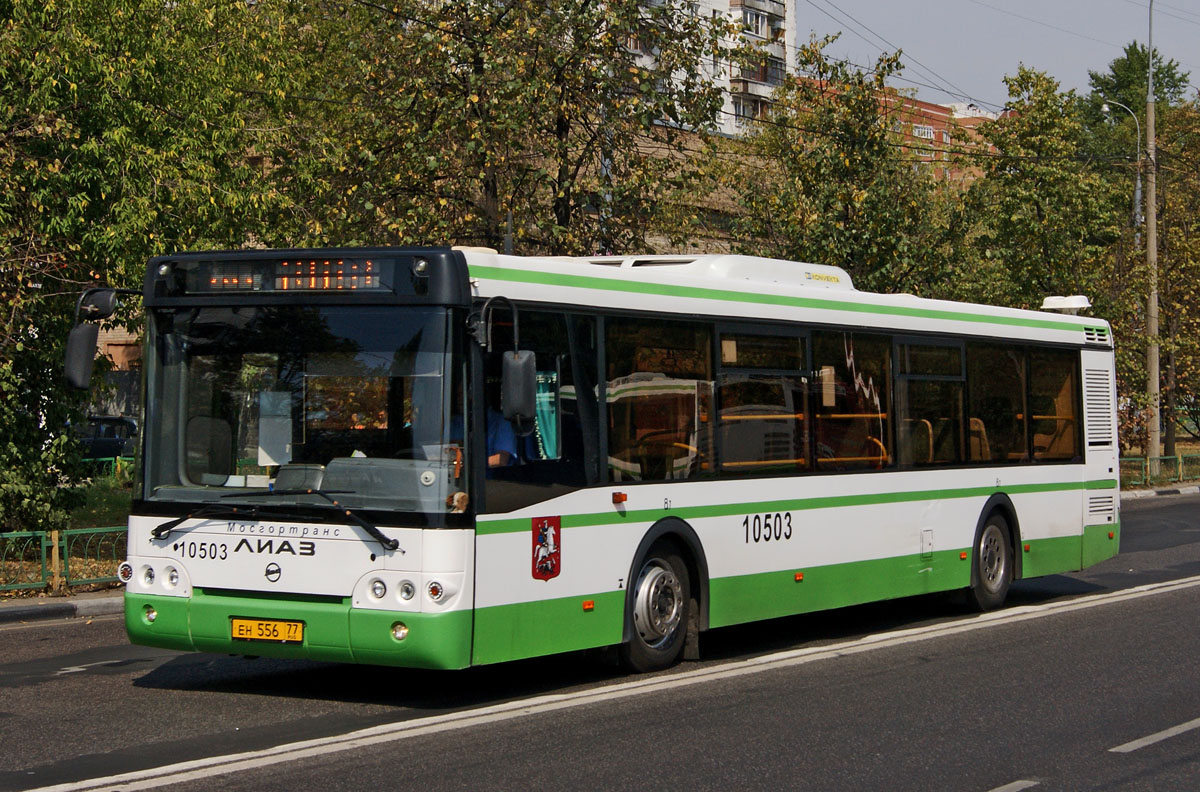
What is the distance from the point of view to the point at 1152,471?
120 ft

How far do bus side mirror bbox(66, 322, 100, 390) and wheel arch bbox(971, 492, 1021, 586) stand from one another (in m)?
8.46

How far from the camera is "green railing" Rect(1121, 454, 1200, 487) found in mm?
36406

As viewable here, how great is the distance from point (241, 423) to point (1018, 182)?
1035 inches

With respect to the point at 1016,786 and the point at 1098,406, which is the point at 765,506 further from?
the point at 1098,406

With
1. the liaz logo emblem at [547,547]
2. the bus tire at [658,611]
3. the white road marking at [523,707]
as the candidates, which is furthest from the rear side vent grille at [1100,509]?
the liaz logo emblem at [547,547]

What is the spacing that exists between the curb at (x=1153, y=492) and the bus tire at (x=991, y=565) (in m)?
20.0

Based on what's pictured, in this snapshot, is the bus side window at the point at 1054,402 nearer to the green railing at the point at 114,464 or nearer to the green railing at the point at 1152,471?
the green railing at the point at 1152,471

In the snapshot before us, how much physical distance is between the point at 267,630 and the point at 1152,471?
31.6m

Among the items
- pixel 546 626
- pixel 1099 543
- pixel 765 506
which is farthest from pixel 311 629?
pixel 1099 543

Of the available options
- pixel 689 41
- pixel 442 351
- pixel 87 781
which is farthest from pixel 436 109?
pixel 87 781

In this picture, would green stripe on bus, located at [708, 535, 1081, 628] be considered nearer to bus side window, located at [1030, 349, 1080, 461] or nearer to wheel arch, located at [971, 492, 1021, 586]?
wheel arch, located at [971, 492, 1021, 586]

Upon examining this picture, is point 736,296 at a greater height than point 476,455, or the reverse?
point 736,296

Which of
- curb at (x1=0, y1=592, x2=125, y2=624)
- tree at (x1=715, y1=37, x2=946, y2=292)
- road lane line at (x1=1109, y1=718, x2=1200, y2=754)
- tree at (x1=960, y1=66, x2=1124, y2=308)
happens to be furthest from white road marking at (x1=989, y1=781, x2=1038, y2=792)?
tree at (x1=960, y1=66, x2=1124, y2=308)

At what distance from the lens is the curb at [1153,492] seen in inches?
1346
